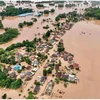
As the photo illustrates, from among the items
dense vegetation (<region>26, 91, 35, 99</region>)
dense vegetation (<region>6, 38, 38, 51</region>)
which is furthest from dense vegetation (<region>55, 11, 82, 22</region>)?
dense vegetation (<region>26, 91, 35, 99</region>)

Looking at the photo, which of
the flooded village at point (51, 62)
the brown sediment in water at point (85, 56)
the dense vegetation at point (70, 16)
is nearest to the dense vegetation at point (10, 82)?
the flooded village at point (51, 62)

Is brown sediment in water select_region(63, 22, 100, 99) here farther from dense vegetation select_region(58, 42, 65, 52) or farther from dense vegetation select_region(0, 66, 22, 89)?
dense vegetation select_region(0, 66, 22, 89)

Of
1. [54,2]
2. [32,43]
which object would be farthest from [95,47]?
[54,2]

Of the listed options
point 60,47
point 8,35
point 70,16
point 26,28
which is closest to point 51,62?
point 60,47

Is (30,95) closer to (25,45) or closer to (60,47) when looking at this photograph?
(60,47)

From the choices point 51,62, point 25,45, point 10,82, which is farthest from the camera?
point 25,45

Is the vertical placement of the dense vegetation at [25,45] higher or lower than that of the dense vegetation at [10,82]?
higher

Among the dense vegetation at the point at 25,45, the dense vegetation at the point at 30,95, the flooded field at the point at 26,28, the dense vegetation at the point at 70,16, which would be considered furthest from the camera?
the dense vegetation at the point at 70,16

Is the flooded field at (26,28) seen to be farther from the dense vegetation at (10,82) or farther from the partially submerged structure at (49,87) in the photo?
the partially submerged structure at (49,87)
